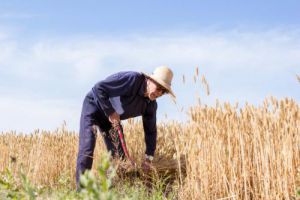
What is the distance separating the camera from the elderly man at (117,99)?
5781 millimetres

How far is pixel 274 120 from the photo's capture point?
4617 mm

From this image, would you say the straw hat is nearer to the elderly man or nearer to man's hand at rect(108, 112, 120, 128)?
the elderly man

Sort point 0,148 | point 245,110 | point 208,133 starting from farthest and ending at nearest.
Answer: point 0,148
point 208,133
point 245,110

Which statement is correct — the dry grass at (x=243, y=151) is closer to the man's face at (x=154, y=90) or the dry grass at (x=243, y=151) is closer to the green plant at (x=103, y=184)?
the man's face at (x=154, y=90)

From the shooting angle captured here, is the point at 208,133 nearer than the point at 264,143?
No

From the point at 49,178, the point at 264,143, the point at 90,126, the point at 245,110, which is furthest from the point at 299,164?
the point at 49,178

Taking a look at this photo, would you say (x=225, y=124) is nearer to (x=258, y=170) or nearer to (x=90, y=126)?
(x=258, y=170)

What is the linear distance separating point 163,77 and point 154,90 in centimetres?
19

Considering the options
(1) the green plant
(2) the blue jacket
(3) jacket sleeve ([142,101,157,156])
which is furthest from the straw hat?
(1) the green plant

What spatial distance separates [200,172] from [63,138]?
16.9ft

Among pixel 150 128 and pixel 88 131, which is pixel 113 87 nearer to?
pixel 88 131

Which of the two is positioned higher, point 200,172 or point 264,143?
point 264,143

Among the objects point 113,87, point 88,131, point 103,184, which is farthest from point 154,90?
point 103,184

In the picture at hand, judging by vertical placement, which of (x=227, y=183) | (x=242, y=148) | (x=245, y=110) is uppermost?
(x=245, y=110)
